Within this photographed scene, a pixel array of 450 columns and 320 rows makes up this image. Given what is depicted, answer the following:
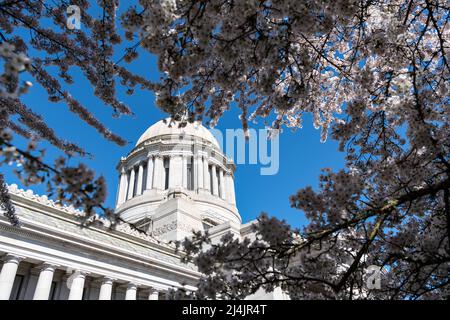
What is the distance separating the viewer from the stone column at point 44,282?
14320 mm

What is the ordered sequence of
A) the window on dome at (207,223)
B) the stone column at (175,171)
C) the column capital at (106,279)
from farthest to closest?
the stone column at (175,171) → the window on dome at (207,223) → the column capital at (106,279)

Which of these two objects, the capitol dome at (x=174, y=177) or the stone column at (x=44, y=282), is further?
the capitol dome at (x=174, y=177)

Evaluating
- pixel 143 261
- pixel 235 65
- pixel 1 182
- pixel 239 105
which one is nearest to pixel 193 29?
pixel 235 65

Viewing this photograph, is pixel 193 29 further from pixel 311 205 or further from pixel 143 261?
pixel 143 261

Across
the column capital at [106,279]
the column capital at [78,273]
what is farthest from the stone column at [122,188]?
the column capital at [78,273]

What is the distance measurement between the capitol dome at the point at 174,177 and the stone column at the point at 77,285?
15.9m

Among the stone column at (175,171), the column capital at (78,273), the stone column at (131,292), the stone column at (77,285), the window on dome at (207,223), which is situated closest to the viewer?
the stone column at (77,285)

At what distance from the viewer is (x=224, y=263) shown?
167 inches

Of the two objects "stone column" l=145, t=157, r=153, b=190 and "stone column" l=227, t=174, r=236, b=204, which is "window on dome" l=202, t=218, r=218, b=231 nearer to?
"stone column" l=227, t=174, r=236, b=204

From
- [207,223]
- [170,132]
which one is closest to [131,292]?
[207,223]

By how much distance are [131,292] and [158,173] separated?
23.5 metres

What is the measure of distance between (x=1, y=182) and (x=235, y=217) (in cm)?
3500

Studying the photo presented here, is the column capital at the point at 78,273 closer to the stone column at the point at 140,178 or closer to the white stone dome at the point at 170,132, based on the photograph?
the stone column at the point at 140,178

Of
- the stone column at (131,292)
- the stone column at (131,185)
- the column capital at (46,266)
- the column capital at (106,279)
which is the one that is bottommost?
the stone column at (131,292)
